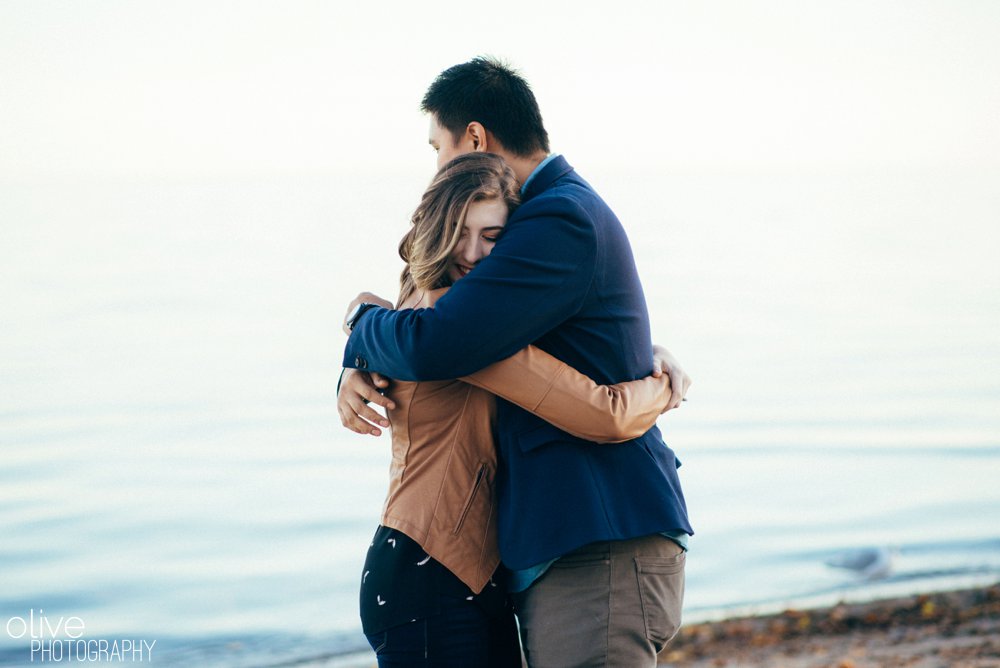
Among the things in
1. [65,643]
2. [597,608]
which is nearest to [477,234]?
[597,608]

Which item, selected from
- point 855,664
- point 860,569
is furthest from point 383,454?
point 855,664

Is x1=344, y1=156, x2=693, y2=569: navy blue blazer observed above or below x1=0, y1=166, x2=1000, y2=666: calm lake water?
above

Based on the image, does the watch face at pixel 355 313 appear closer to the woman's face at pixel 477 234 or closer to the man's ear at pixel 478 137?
the woman's face at pixel 477 234

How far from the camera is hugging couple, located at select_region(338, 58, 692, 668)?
6.95ft

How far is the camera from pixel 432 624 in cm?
216

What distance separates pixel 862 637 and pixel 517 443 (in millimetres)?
3857

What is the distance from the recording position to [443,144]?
8.55ft

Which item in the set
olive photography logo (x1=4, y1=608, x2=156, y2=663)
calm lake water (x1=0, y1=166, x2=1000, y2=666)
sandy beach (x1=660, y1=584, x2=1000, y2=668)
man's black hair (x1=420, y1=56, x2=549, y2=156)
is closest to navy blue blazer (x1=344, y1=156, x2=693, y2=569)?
man's black hair (x1=420, y1=56, x2=549, y2=156)

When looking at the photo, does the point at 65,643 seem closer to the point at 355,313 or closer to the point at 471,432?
the point at 355,313

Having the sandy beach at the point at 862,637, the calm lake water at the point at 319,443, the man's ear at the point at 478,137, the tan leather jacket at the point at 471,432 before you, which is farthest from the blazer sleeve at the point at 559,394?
the sandy beach at the point at 862,637

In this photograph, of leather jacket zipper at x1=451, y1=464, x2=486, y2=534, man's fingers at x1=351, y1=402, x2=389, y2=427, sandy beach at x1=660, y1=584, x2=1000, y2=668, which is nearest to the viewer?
leather jacket zipper at x1=451, y1=464, x2=486, y2=534

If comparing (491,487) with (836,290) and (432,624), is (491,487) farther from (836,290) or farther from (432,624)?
(836,290)

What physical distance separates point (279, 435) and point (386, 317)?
10.8 metres

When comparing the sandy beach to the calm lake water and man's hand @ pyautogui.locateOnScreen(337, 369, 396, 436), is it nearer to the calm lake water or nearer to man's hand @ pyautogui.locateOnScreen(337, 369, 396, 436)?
the calm lake water
